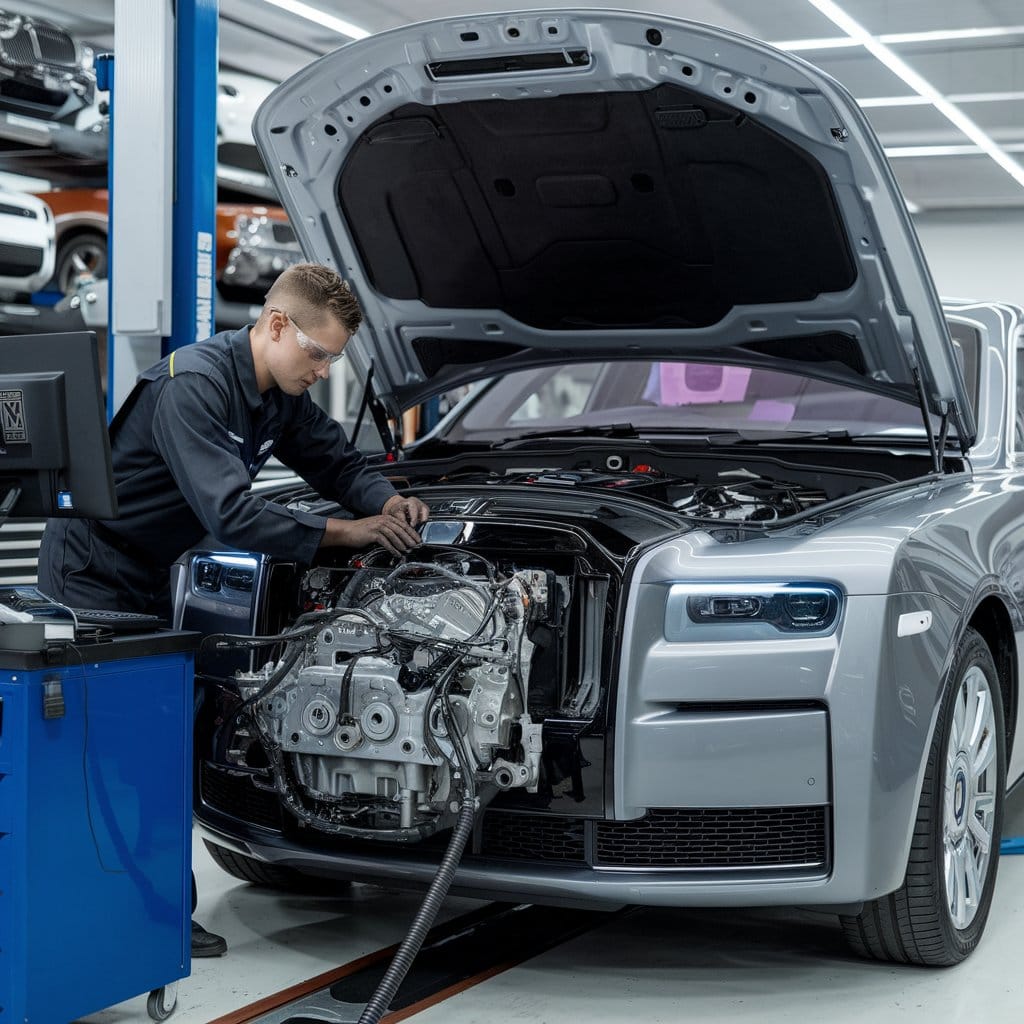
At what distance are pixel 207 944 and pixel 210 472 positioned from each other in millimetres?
1094

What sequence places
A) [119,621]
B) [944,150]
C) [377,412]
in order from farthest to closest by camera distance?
[944,150], [377,412], [119,621]

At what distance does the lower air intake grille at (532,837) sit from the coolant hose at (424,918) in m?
0.08

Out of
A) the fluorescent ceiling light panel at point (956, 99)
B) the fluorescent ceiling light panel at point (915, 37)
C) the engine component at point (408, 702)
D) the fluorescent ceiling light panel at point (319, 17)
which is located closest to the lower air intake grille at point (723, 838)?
the engine component at point (408, 702)

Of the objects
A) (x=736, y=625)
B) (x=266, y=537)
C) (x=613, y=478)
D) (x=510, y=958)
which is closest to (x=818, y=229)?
(x=613, y=478)

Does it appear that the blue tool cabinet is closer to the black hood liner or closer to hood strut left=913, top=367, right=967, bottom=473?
the black hood liner

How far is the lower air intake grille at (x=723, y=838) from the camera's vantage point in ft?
9.24

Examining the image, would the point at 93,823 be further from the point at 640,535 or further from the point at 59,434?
the point at 640,535

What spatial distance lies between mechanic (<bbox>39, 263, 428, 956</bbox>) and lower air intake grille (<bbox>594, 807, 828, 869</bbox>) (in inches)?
31.7

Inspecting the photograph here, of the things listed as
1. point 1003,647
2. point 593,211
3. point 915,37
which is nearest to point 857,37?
point 915,37

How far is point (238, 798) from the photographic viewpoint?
3328 mm

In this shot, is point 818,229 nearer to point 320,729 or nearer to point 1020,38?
point 320,729

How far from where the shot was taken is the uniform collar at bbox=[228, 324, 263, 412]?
332 cm

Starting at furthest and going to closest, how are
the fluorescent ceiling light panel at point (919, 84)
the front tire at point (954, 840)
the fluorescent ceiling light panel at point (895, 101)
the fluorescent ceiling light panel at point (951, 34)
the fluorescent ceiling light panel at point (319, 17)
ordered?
1. the fluorescent ceiling light panel at point (895, 101)
2. the fluorescent ceiling light panel at point (951, 34)
3. the fluorescent ceiling light panel at point (919, 84)
4. the fluorescent ceiling light panel at point (319, 17)
5. the front tire at point (954, 840)

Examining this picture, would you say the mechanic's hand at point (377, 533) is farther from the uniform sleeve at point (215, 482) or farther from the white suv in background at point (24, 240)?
the white suv in background at point (24, 240)
